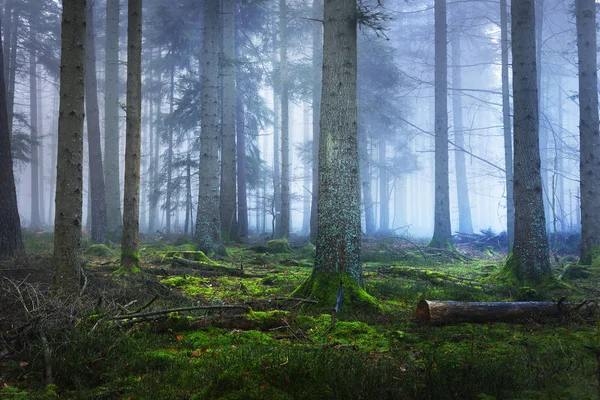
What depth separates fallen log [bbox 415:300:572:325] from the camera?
564cm

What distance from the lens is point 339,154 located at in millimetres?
6883

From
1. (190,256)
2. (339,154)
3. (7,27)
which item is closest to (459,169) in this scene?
(190,256)

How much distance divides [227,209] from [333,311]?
12.7 metres

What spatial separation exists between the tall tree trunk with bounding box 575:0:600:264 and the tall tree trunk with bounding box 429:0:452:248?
5603 millimetres

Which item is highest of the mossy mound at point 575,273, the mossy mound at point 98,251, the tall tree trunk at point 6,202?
the tall tree trunk at point 6,202

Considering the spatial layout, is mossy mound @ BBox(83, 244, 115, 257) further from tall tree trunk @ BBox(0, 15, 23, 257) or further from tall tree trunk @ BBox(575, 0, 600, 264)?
tall tree trunk @ BBox(575, 0, 600, 264)

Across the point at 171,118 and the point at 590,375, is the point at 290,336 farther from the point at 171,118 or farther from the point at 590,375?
the point at 171,118

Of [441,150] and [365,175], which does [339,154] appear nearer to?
[441,150]

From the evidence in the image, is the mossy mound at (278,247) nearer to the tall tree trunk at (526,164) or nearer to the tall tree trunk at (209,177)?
the tall tree trunk at (209,177)

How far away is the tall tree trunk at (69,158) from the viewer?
550cm

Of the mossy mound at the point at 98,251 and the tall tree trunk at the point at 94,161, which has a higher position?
the tall tree trunk at the point at 94,161

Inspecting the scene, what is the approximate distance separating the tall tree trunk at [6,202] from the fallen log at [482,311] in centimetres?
937

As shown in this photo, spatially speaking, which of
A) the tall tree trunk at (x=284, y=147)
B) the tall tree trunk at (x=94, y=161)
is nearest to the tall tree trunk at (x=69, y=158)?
the tall tree trunk at (x=94, y=161)

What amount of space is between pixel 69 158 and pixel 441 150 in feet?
52.0
